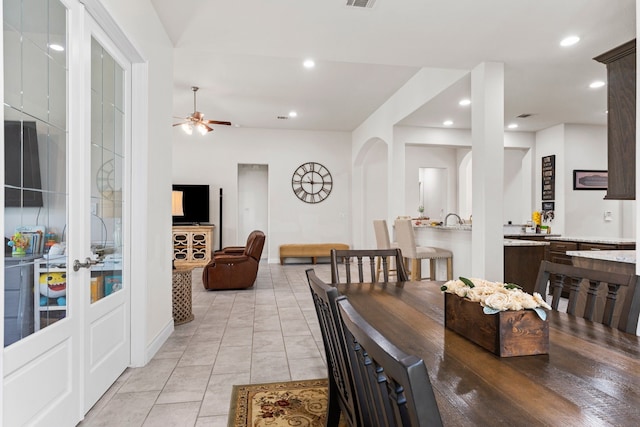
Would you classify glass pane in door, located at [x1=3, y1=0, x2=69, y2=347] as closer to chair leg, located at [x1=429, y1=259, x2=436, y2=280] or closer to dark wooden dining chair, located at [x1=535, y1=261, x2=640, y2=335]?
dark wooden dining chair, located at [x1=535, y1=261, x2=640, y2=335]

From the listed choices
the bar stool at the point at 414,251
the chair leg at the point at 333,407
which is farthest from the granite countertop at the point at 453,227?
the chair leg at the point at 333,407

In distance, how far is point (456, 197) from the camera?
913cm

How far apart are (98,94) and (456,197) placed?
Result: 825cm

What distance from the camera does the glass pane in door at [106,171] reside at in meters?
2.23

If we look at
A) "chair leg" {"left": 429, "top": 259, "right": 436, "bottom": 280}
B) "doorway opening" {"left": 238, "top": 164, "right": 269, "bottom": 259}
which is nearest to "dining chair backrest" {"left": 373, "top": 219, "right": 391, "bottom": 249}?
"chair leg" {"left": 429, "top": 259, "right": 436, "bottom": 280}

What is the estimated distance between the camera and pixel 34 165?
5.48 feet

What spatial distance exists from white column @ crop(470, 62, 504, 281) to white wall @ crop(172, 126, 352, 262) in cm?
512

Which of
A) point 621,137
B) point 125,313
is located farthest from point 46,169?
point 621,137

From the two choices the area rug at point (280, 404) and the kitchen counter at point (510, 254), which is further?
the kitchen counter at point (510, 254)

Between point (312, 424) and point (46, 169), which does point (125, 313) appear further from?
point (312, 424)

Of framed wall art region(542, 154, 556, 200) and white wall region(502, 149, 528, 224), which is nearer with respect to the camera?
framed wall art region(542, 154, 556, 200)

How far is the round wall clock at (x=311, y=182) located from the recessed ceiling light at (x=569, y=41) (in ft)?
19.0

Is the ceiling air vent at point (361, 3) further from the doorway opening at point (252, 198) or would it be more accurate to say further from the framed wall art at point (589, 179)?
the doorway opening at point (252, 198)

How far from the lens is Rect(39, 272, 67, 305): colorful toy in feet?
5.72
